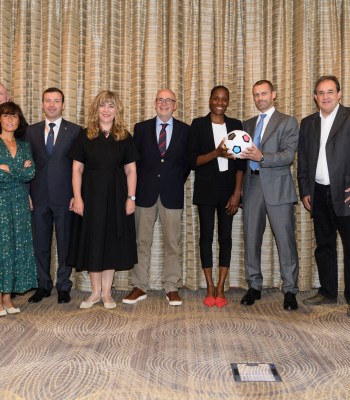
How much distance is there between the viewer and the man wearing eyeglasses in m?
3.23

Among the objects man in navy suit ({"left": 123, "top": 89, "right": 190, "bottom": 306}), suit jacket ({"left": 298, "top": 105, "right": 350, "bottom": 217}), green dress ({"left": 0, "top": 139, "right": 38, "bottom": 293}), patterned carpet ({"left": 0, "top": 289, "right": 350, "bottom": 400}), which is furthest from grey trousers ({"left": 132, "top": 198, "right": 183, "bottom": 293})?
suit jacket ({"left": 298, "top": 105, "right": 350, "bottom": 217})

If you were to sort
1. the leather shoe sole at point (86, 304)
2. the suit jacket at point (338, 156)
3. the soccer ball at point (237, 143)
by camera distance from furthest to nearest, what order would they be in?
the leather shoe sole at point (86, 304), the suit jacket at point (338, 156), the soccer ball at point (237, 143)

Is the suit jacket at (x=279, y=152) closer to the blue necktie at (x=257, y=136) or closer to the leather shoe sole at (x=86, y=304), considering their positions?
the blue necktie at (x=257, y=136)

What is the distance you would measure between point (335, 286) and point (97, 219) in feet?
6.40

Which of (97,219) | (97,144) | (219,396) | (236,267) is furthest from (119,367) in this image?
(236,267)

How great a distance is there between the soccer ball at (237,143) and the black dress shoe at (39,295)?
6.18ft

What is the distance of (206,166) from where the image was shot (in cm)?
344

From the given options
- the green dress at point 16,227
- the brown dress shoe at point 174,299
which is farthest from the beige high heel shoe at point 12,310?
the brown dress shoe at point 174,299

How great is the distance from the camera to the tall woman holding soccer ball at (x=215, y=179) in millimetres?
3410

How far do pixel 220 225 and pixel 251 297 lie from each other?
0.63 m

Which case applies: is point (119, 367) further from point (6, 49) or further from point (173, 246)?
point (6, 49)

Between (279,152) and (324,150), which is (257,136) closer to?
(279,152)

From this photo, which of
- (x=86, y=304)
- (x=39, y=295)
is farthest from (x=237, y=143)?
(x=39, y=295)

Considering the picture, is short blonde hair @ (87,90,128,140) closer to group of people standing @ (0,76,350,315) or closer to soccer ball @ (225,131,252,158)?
group of people standing @ (0,76,350,315)
